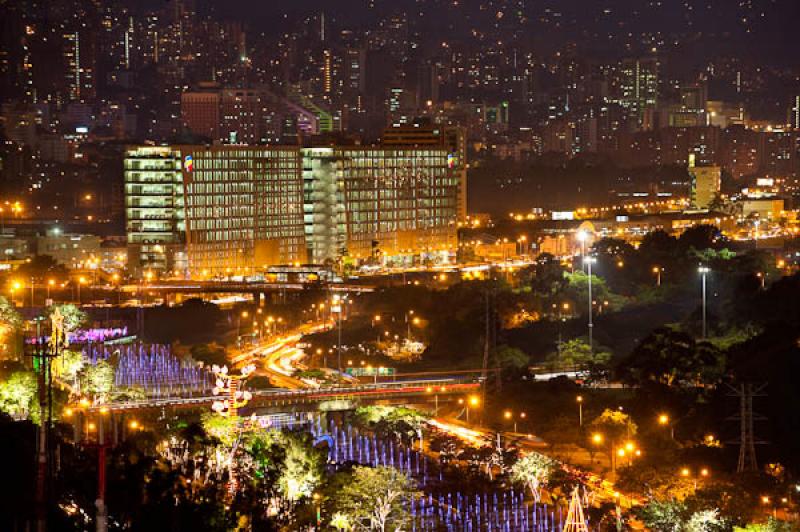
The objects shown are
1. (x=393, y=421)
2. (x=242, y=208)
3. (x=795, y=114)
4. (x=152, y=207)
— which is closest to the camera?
(x=393, y=421)

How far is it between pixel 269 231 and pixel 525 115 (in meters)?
42.8

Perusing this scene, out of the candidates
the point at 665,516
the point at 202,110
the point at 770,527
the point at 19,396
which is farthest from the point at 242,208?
the point at 202,110

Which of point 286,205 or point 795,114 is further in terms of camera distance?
point 795,114

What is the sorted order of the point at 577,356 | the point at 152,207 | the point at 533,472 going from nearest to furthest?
the point at 533,472
the point at 577,356
the point at 152,207

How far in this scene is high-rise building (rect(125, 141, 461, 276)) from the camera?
33750 millimetres

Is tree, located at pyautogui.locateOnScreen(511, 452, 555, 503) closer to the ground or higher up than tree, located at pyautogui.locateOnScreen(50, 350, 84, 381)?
closer to the ground

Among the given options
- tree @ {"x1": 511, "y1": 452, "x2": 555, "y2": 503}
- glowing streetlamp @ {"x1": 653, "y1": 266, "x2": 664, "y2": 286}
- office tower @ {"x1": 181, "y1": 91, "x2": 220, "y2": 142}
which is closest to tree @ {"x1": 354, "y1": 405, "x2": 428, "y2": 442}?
tree @ {"x1": 511, "y1": 452, "x2": 555, "y2": 503}

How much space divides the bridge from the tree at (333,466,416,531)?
13.7 ft

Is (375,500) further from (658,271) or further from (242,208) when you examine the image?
(242,208)

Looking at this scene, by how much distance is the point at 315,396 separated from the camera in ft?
64.3

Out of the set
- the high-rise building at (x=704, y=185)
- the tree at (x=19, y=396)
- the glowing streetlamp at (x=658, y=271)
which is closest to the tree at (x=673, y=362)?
the tree at (x=19, y=396)

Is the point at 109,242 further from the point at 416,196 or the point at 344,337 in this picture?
the point at 344,337

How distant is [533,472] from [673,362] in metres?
3.91

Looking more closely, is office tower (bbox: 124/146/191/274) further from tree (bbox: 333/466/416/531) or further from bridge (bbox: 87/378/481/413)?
tree (bbox: 333/466/416/531)
